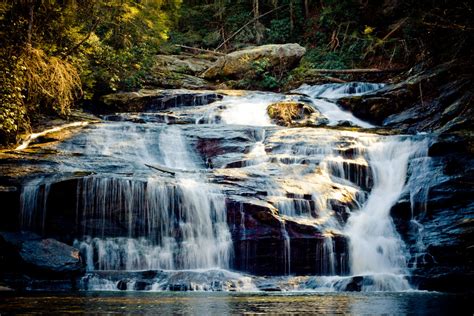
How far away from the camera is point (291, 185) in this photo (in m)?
13.1

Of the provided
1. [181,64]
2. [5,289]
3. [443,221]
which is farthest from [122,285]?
[181,64]

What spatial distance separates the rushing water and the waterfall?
2 centimetres

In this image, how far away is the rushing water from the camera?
10775 millimetres

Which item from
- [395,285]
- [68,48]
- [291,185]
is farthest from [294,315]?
[68,48]

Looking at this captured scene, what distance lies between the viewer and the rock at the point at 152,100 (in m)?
21.8

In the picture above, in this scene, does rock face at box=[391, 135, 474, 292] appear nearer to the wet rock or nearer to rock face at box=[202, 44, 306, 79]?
the wet rock

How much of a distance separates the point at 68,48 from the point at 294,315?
1266 centimetres

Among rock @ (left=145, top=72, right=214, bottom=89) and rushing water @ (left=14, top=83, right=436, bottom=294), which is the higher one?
rock @ (left=145, top=72, right=214, bottom=89)

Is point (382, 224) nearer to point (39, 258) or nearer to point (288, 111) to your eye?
point (39, 258)

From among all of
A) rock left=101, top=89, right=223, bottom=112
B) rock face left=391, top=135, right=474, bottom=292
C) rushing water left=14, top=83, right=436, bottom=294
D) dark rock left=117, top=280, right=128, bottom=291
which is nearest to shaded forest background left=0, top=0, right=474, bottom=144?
rock left=101, top=89, right=223, bottom=112

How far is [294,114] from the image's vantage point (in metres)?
20.0

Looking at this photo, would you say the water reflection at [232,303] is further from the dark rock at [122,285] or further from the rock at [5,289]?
the dark rock at [122,285]

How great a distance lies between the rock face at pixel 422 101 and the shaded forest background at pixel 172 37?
2.98 ft

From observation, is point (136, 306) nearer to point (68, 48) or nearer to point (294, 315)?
point (294, 315)
